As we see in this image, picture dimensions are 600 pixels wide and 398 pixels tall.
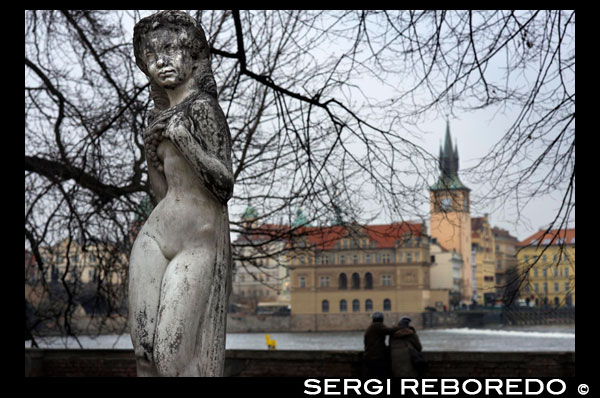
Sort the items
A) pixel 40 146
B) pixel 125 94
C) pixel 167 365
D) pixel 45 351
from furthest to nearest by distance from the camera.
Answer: pixel 45 351, pixel 40 146, pixel 125 94, pixel 167 365

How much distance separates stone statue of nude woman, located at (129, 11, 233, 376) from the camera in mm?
3836

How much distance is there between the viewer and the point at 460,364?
1210 centimetres

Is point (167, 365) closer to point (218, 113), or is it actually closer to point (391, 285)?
point (218, 113)

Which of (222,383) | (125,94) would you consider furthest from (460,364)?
(222,383)

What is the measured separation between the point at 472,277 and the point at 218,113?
121 metres

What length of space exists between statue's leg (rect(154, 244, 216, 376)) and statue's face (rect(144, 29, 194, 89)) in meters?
0.84

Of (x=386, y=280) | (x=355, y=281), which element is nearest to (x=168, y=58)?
(x=355, y=281)

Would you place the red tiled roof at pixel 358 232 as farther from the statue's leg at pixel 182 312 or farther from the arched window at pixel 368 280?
the arched window at pixel 368 280

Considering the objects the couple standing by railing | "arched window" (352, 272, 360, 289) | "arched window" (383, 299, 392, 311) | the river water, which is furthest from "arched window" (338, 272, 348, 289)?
the couple standing by railing

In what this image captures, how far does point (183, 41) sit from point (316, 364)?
29.0ft

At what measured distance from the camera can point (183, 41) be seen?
413 cm

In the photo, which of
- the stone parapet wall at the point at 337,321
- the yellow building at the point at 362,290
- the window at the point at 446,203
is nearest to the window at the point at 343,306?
the yellow building at the point at 362,290

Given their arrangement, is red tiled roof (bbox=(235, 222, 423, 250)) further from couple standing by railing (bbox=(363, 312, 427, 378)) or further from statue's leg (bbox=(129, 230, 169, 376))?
statue's leg (bbox=(129, 230, 169, 376))

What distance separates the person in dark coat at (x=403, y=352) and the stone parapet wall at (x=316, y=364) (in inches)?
24.4
